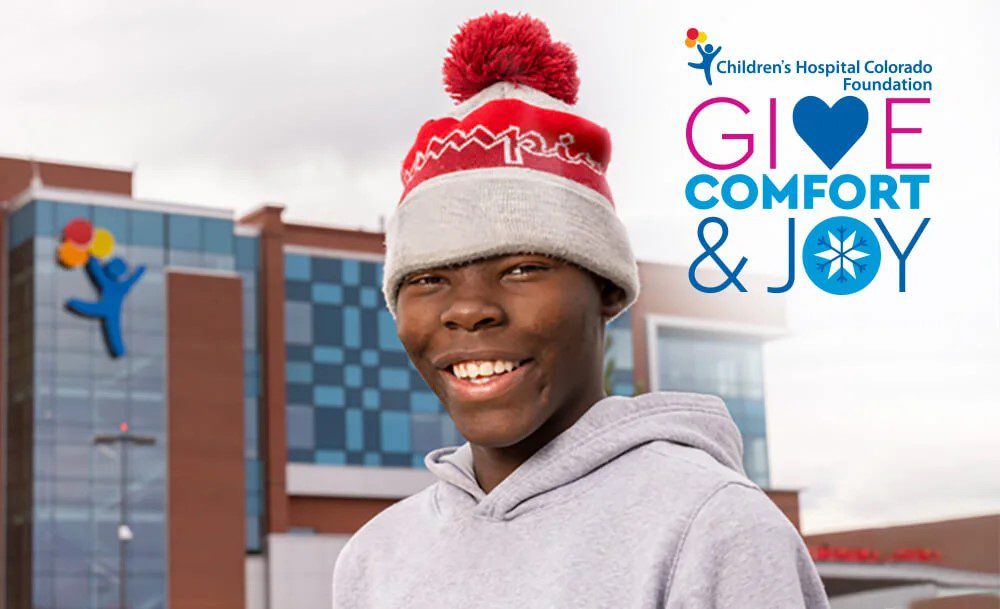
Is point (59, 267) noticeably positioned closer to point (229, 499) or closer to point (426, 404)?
point (229, 499)

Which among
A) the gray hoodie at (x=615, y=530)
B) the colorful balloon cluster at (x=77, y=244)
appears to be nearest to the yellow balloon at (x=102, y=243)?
the colorful balloon cluster at (x=77, y=244)

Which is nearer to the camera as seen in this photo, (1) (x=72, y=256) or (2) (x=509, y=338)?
(2) (x=509, y=338)

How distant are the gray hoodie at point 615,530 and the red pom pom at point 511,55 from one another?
0.51 meters

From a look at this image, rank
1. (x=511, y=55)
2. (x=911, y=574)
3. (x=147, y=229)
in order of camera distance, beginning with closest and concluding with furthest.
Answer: (x=511, y=55) < (x=911, y=574) < (x=147, y=229)

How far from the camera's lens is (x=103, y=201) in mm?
48062

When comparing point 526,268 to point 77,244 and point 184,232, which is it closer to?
point 77,244

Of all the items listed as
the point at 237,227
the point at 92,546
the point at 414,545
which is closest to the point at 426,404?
the point at 237,227

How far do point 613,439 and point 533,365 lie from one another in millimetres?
167

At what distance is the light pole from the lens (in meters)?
45.7

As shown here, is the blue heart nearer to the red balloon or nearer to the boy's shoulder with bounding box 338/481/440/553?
the boy's shoulder with bounding box 338/481/440/553

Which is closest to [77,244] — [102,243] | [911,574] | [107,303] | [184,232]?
[102,243]

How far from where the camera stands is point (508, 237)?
247 cm

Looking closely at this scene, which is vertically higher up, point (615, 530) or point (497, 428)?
point (497, 428)

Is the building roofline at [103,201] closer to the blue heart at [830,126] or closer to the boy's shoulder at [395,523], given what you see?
the blue heart at [830,126]
